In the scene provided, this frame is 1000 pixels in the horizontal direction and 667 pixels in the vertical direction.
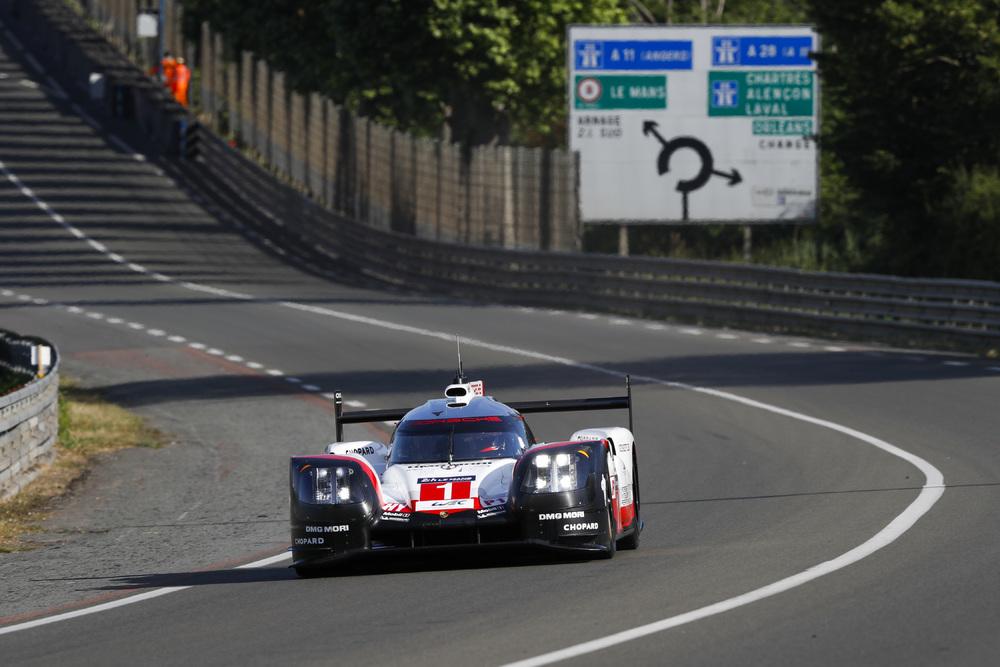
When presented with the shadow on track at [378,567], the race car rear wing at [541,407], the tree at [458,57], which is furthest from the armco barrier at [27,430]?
the tree at [458,57]

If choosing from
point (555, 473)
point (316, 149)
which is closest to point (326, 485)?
point (555, 473)

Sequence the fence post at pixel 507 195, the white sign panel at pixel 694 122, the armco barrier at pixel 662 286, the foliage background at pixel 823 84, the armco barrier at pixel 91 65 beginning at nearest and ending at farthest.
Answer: the armco barrier at pixel 662 286 → the foliage background at pixel 823 84 → the white sign panel at pixel 694 122 → the fence post at pixel 507 195 → the armco barrier at pixel 91 65

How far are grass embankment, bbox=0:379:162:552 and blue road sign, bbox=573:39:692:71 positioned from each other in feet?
66.8

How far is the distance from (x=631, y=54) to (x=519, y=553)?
110ft

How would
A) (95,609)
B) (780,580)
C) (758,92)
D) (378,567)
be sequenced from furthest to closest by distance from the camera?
(758,92)
(378,567)
(95,609)
(780,580)

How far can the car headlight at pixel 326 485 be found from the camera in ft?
40.4

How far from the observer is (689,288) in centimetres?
3709

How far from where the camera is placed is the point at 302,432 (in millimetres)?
22844

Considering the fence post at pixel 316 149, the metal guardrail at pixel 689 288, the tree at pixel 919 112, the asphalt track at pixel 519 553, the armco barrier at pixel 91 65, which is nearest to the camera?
the asphalt track at pixel 519 553

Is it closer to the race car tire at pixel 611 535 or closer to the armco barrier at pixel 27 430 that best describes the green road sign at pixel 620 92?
the armco barrier at pixel 27 430

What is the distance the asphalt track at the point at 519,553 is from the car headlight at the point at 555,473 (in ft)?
1.63

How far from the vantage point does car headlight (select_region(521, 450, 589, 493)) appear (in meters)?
12.2

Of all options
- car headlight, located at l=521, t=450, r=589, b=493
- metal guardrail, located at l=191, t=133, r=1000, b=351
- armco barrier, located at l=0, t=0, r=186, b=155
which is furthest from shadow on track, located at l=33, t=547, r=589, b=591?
armco barrier, located at l=0, t=0, r=186, b=155

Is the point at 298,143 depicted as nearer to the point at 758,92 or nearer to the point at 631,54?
the point at 631,54
